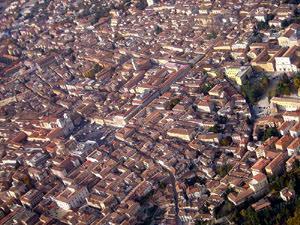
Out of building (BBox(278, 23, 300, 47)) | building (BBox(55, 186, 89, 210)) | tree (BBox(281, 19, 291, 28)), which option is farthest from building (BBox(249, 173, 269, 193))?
tree (BBox(281, 19, 291, 28))

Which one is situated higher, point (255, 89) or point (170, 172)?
point (255, 89)

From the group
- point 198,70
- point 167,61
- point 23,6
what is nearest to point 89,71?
point 167,61

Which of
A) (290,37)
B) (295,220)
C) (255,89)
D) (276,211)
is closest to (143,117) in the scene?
(255,89)

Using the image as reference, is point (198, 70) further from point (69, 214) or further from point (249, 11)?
point (69, 214)

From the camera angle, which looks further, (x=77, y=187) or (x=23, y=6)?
(x=23, y=6)


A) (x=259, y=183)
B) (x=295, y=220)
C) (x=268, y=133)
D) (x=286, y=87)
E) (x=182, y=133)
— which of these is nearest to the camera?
(x=295, y=220)

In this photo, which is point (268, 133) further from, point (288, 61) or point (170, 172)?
point (288, 61)

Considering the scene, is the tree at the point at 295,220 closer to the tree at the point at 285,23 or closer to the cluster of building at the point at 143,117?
the cluster of building at the point at 143,117
